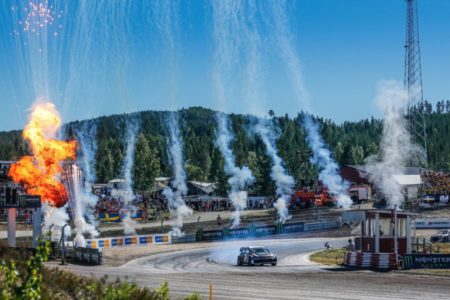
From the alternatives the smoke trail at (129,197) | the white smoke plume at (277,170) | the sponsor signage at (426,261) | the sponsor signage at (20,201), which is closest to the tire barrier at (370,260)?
the sponsor signage at (426,261)

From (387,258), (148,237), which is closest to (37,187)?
(148,237)

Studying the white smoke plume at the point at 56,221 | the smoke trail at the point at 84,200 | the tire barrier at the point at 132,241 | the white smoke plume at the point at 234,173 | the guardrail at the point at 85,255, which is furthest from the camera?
the white smoke plume at the point at 234,173

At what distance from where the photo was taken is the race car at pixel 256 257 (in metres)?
42.1

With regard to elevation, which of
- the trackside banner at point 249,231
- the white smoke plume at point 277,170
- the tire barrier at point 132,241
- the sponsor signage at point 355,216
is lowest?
the tire barrier at point 132,241

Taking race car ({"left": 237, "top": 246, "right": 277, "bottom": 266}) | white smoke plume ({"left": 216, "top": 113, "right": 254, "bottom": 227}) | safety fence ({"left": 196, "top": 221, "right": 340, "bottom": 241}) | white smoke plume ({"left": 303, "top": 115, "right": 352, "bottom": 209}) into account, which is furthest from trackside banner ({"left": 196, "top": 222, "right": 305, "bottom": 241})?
race car ({"left": 237, "top": 246, "right": 277, "bottom": 266})

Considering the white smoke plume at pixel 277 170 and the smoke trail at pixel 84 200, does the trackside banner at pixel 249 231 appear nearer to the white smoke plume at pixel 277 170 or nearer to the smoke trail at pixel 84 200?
the smoke trail at pixel 84 200

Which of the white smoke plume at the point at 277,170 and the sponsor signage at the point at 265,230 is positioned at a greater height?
the white smoke plume at the point at 277,170

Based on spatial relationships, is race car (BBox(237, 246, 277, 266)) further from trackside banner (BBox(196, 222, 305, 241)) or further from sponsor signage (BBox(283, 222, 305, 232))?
sponsor signage (BBox(283, 222, 305, 232))

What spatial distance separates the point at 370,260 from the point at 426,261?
11.2 ft

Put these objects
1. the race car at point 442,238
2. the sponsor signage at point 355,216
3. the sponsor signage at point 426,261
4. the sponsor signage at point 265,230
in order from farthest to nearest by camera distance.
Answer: the sponsor signage at point 265,230, the race car at point 442,238, the sponsor signage at point 355,216, the sponsor signage at point 426,261

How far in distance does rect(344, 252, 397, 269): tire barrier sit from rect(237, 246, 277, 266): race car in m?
5.09

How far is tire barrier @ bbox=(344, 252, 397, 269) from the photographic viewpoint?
3797cm

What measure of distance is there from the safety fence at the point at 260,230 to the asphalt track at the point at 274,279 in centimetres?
1429

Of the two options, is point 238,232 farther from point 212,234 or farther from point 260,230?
point 260,230
